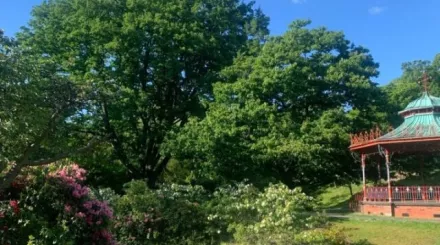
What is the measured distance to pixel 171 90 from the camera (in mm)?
25484

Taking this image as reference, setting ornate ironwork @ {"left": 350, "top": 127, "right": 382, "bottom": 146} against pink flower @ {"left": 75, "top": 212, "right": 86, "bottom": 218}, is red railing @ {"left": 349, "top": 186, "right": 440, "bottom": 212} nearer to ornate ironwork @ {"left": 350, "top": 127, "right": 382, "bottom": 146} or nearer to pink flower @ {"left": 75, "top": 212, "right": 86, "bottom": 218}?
ornate ironwork @ {"left": 350, "top": 127, "right": 382, "bottom": 146}

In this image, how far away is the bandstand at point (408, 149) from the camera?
1672cm

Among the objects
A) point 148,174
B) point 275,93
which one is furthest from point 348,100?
point 148,174

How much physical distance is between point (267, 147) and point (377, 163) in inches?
295

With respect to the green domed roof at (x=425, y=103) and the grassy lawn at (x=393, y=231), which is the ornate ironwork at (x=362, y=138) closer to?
the green domed roof at (x=425, y=103)

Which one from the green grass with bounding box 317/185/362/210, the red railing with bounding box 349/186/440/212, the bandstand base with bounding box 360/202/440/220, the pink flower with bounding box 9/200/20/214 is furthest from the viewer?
the green grass with bounding box 317/185/362/210

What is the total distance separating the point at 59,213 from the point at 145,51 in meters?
15.4

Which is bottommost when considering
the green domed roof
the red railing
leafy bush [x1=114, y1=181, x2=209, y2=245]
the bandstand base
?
leafy bush [x1=114, y1=181, x2=209, y2=245]

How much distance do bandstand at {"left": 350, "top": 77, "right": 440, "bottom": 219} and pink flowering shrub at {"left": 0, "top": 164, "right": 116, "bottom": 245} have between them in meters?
11.8

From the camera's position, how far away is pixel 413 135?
56.3 ft

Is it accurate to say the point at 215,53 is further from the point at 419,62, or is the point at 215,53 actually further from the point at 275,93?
the point at 419,62

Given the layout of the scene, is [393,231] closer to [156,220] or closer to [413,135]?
[413,135]

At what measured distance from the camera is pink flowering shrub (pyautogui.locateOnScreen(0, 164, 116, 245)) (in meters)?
8.61

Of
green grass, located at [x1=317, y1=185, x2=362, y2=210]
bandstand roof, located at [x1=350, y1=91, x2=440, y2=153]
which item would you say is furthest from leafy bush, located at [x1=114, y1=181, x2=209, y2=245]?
green grass, located at [x1=317, y1=185, x2=362, y2=210]
